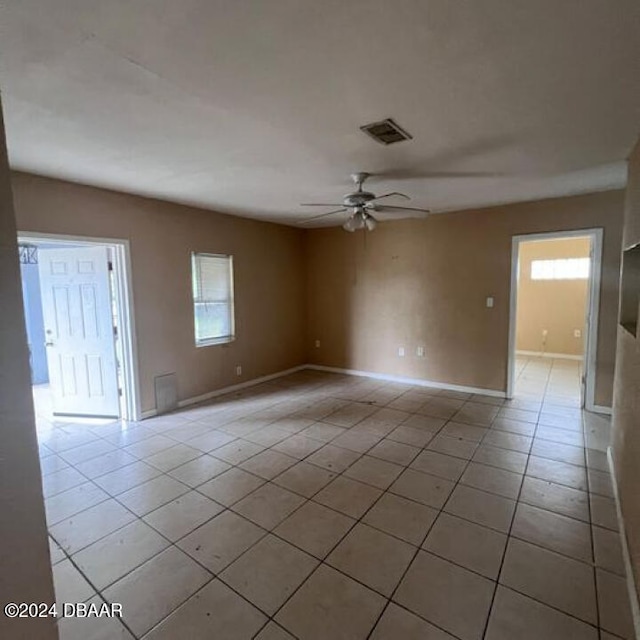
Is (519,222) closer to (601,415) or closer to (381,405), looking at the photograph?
(601,415)

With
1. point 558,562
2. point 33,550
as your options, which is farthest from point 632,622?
point 33,550

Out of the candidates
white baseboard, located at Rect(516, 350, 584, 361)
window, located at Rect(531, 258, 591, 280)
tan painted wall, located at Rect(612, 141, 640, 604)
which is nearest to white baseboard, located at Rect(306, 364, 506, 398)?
tan painted wall, located at Rect(612, 141, 640, 604)

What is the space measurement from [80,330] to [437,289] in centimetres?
455

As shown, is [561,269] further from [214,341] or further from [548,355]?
[214,341]

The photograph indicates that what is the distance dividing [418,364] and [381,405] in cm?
120

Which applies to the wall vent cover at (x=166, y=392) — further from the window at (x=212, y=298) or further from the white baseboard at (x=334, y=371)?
the window at (x=212, y=298)

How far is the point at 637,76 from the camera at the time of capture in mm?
1688

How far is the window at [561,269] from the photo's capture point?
249 inches

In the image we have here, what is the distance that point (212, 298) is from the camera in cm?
488

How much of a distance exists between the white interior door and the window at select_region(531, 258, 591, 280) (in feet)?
23.2

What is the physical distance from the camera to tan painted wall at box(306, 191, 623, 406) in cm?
397

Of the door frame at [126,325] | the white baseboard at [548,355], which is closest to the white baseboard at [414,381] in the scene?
the white baseboard at [548,355]

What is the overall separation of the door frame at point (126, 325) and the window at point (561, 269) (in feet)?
22.4

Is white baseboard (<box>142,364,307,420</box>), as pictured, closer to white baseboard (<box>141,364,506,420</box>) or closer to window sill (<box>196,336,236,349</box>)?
white baseboard (<box>141,364,506,420</box>)
